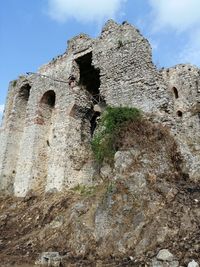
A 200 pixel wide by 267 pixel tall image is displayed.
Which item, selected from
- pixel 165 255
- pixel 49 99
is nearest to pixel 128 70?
pixel 49 99

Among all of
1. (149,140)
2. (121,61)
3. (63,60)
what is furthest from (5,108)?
(149,140)

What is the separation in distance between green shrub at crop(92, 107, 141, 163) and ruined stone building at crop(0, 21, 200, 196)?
597 millimetres

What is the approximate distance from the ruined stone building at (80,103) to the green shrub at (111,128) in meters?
0.60

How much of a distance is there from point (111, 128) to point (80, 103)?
13.5 feet

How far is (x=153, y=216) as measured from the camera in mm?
7082

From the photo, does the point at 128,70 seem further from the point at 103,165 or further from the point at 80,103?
the point at 103,165

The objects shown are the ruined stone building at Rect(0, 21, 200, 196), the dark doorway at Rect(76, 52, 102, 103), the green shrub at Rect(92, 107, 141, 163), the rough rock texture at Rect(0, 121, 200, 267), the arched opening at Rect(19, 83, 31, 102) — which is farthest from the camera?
the arched opening at Rect(19, 83, 31, 102)

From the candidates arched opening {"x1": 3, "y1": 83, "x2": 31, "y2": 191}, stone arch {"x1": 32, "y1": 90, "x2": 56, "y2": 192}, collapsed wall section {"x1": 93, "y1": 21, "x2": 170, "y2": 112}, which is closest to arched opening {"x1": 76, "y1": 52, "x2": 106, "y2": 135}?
collapsed wall section {"x1": 93, "y1": 21, "x2": 170, "y2": 112}

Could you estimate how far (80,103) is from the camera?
14.2 meters

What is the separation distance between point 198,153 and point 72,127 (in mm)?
5985

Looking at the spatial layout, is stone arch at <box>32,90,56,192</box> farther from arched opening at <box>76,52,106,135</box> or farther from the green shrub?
the green shrub

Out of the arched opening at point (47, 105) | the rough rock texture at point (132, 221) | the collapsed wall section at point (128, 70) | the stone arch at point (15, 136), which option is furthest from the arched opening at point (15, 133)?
the collapsed wall section at point (128, 70)

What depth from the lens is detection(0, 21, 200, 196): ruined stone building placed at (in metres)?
11.2

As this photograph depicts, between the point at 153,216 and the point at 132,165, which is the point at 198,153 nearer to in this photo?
the point at 132,165
